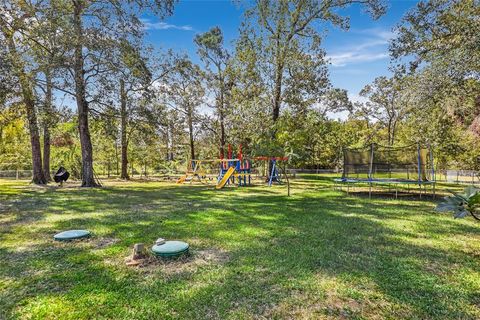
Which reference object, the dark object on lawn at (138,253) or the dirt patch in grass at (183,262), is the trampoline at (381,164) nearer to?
the dirt patch in grass at (183,262)

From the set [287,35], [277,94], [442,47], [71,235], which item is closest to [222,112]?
[277,94]

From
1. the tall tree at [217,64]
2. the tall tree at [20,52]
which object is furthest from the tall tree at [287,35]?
the tall tree at [20,52]

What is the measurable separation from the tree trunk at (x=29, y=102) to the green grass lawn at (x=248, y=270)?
7.01 meters

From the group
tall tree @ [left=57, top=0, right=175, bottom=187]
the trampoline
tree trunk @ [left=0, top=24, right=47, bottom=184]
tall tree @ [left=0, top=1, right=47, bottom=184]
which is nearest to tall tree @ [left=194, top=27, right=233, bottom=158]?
tall tree @ [left=57, top=0, right=175, bottom=187]

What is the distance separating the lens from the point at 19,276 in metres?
3.01

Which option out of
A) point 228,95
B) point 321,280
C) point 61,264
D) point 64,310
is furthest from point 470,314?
point 228,95

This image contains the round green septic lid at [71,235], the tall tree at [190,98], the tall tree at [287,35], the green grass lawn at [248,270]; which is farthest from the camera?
the tall tree at [190,98]

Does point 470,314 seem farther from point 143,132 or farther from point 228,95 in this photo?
point 228,95

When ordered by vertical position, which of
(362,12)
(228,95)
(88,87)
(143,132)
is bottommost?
(143,132)

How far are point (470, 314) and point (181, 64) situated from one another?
50.2ft

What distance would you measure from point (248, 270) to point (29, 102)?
13.4 metres

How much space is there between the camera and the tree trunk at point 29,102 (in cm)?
1051

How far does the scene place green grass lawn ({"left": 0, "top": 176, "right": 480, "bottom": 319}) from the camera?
94.0 inches

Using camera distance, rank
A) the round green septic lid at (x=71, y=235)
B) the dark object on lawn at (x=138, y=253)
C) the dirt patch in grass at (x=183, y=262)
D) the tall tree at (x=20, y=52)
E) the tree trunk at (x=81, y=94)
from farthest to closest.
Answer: the tree trunk at (x=81, y=94) → the tall tree at (x=20, y=52) → the round green septic lid at (x=71, y=235) → the dark object on lawn at (x=138, y=253) → the dirt patch in grass at (x=183, y=262)
